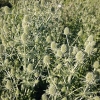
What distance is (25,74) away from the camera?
3.26 m

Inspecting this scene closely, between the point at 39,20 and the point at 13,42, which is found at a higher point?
the point at 39,20

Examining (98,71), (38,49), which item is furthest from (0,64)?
(98,71)

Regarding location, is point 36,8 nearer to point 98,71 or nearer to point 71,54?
point 71,54

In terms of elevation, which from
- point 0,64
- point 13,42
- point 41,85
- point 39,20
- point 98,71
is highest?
point 39,20

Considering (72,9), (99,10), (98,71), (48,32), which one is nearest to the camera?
(98,71)

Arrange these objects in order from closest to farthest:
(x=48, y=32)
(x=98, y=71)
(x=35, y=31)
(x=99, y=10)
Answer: (x=98, y=71), (x=35, y=31), (x=48, y=32), (x=99, y=10)

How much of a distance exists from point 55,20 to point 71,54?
4.28 feet

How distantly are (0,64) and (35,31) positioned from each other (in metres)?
0.78

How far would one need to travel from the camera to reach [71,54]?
314 centimetres

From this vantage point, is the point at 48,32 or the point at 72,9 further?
the point at 72,9

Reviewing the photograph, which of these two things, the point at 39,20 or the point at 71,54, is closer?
the point at 71,54

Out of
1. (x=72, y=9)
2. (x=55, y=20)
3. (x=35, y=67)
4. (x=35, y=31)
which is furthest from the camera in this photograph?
(x=72, y=9)

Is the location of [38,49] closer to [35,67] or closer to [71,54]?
[35,67]

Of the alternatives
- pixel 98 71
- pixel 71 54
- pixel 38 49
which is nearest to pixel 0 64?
pixel 38 49
